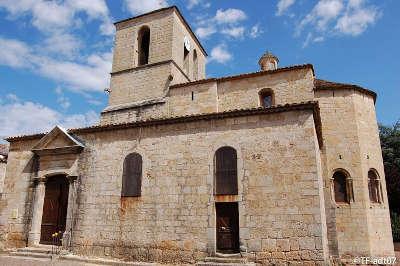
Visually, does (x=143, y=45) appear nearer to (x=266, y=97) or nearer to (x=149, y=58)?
(x=149, y=58)

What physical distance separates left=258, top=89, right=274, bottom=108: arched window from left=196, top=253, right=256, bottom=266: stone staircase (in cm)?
733

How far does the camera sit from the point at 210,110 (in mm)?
14203

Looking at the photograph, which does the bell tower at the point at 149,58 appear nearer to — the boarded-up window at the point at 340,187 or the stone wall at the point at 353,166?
the stone wall at the point at 353,166

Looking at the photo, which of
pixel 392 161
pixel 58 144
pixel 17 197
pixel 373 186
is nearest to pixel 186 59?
pixel 58 144

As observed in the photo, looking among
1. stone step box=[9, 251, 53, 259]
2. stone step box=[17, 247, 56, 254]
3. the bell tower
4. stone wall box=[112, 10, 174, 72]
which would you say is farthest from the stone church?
stone wall box=[112, 10, 174, 72]

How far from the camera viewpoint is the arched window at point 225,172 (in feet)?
30.2

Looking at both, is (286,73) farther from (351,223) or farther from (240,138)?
(351,223)

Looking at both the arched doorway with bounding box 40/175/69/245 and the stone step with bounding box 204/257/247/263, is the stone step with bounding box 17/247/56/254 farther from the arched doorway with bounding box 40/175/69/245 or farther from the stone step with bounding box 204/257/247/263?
the stone step with bounding box 204/257/247/263

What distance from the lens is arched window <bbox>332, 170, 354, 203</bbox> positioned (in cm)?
1254

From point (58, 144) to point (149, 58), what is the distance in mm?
7201

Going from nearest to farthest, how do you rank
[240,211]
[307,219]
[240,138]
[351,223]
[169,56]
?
1. [307,219]
2. [240,211]
3. [240,138]
4. [351,223]
5. [169,56]

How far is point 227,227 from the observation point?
8.97m

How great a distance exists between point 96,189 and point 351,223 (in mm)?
9529

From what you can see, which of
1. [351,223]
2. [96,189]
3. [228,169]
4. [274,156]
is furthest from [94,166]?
[351,223]
